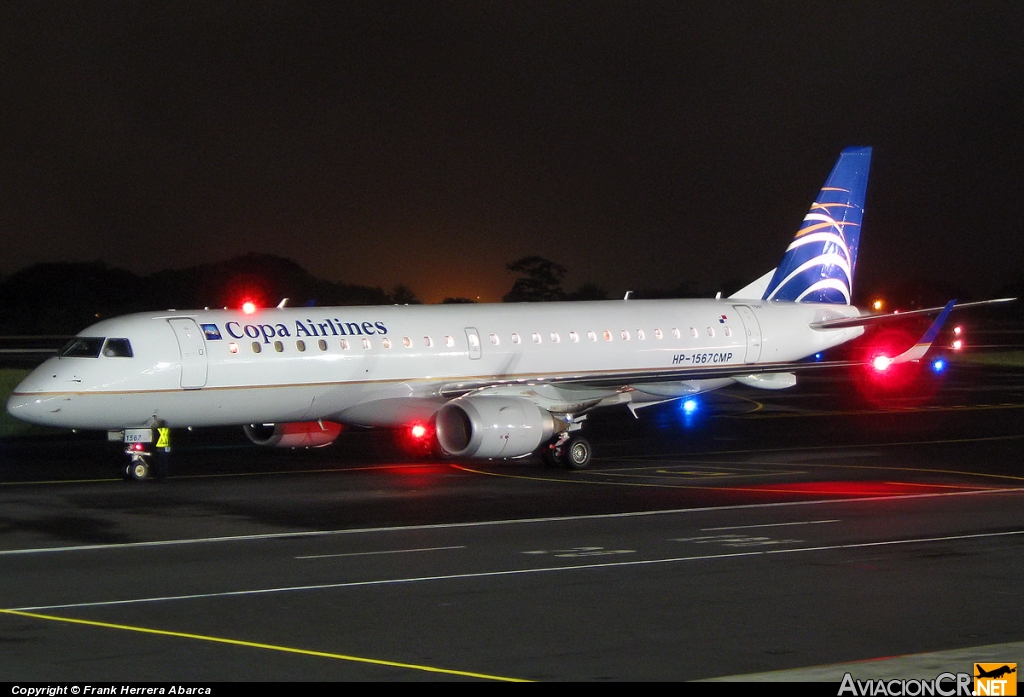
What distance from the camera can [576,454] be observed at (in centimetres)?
2691

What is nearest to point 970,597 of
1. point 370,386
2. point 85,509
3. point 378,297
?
point 85,509

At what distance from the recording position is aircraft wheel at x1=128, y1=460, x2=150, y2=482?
81.2ft

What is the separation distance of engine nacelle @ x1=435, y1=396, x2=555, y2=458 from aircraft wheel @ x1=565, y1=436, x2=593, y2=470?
0.65 meters

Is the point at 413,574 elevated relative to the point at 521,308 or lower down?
lower down

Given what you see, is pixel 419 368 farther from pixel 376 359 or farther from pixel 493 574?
pixel 493 574

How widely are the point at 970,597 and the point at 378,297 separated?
3732 inches

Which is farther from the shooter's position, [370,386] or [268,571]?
[370,386]

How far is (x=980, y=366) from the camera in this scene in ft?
207

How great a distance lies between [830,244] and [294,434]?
54.9 ft

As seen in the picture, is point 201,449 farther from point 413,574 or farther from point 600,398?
point 413,574

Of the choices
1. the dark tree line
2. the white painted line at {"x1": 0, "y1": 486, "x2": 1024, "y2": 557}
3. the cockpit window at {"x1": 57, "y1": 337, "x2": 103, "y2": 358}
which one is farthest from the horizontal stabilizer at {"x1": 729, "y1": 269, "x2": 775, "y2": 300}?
the dark tree line

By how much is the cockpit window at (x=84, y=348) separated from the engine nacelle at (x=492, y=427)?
677 centimetres

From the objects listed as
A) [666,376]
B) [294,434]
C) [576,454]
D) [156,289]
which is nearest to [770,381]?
[666,376]

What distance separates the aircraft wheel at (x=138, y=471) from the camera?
24.7 m
